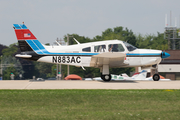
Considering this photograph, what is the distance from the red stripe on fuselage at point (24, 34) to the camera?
674 inches

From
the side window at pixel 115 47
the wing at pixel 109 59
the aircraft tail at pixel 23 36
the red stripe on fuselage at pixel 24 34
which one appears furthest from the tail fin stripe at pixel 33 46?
the side window at pixel 115 47

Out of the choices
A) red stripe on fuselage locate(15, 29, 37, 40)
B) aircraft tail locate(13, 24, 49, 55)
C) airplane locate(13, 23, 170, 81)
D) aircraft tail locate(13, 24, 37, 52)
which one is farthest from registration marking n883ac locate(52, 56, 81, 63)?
red stripe on fuselage locate(15, 29, 37, 40)

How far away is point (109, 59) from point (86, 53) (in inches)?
63.3

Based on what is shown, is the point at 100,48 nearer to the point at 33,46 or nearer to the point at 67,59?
the point at 67,59

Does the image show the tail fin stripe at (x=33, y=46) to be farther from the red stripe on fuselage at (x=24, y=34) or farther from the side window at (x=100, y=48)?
the side window at (x=100, y=48)

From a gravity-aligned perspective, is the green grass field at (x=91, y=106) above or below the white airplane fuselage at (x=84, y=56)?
below

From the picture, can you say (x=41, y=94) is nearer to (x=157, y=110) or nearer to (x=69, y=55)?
(x=157, y=110)

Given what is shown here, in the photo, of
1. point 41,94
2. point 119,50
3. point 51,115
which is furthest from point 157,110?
point 119,50

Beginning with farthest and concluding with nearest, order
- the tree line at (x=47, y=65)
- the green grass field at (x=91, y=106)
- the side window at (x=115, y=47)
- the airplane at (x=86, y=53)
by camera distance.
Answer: the tree line at (x=47, y=65)
the airplane at (x=86, y=53)
the side window at (x=115, y=47)
the green grass field at (x=91, y=106)

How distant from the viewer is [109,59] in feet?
52.7

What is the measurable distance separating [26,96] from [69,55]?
7039mm

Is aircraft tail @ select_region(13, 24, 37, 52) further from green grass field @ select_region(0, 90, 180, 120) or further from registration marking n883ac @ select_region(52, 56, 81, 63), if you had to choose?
green grass field @ select_region(0, 90, 180, 120)

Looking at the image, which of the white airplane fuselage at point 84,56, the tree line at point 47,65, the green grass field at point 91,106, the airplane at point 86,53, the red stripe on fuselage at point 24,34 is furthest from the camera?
the tree line at point 47,65

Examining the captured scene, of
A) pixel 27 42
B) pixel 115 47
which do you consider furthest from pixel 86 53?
pixel 27 42
